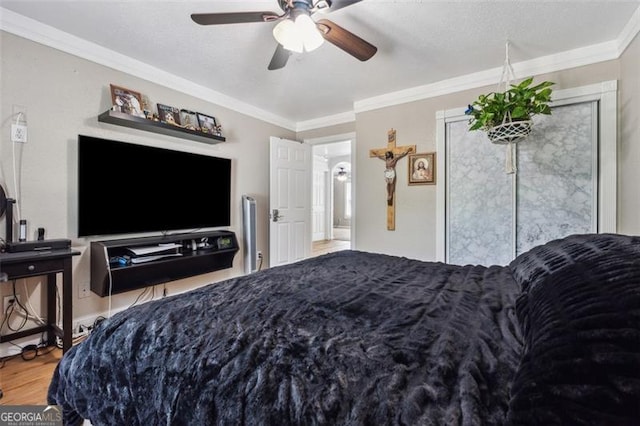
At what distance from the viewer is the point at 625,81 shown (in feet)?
7.48

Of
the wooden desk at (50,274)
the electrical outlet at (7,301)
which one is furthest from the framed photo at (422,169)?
the electrical outlet at (7,301)

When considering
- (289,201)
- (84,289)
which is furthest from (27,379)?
(289,201)

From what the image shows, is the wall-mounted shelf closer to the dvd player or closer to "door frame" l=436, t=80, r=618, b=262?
the dvd player

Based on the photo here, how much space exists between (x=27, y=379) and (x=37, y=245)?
851 mm

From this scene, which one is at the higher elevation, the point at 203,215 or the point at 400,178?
the point at 400,178

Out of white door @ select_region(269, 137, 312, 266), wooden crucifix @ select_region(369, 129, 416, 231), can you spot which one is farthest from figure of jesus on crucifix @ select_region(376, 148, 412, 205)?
white door @ select_region(269, 137, 312, 266)

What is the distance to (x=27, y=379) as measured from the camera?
1805mm

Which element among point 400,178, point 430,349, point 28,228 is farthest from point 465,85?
point 28,228

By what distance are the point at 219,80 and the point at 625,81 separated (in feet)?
12.0

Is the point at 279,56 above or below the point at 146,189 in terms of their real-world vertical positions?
above

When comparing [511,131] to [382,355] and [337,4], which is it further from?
[382,355]

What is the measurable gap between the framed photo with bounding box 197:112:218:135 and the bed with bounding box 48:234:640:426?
94.9 inches

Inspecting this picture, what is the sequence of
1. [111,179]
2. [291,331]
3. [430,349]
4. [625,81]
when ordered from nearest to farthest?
[430,349] → [291,331] → [625,81] → [111,179]

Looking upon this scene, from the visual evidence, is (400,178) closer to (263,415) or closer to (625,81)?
(625,81)
